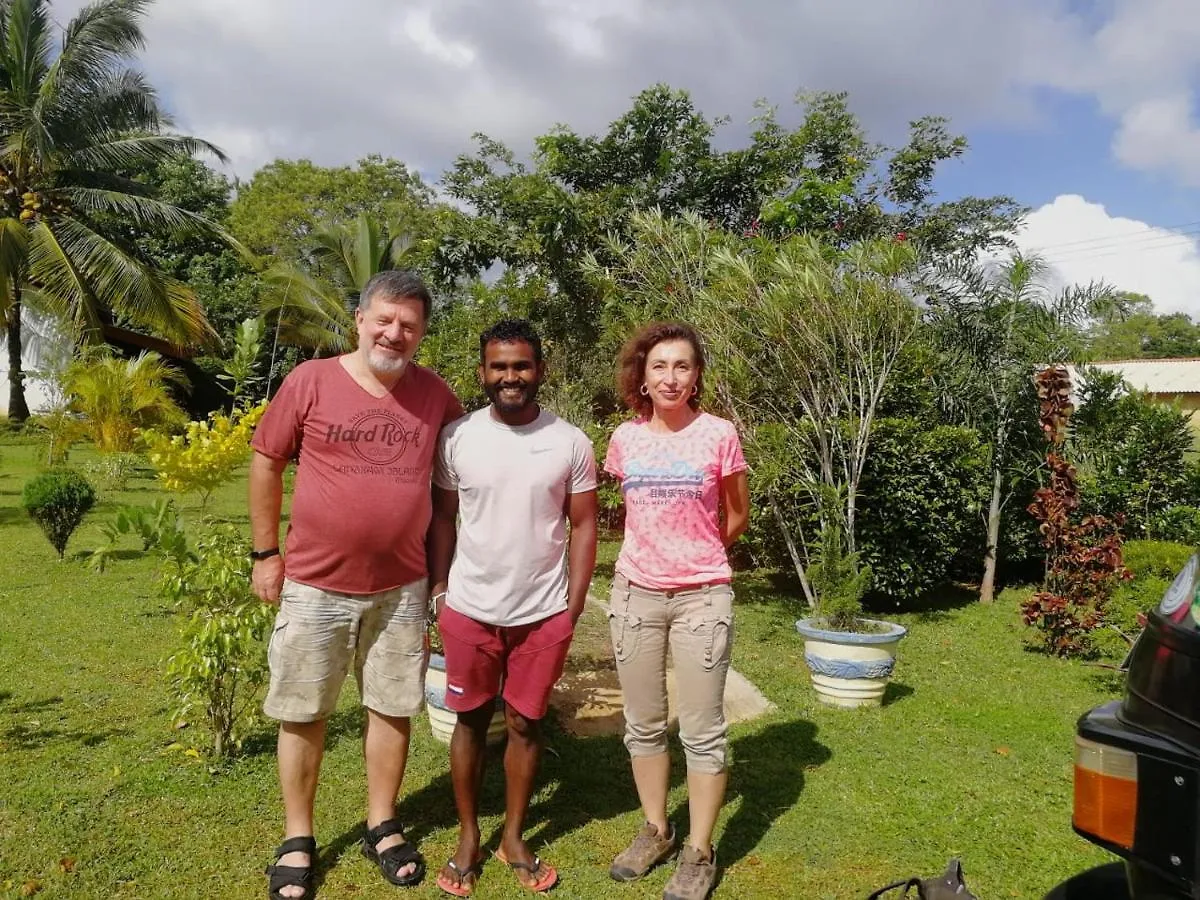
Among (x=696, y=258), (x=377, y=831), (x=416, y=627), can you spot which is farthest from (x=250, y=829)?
(x=696, y=258)

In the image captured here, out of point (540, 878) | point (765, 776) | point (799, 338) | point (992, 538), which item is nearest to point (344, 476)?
point (540, 878)

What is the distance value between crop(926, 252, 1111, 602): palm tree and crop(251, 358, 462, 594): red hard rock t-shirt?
652 cm

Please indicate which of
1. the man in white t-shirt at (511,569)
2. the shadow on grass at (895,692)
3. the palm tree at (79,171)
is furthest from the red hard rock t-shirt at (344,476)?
the palm tree at (79,171)

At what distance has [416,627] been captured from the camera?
323cm

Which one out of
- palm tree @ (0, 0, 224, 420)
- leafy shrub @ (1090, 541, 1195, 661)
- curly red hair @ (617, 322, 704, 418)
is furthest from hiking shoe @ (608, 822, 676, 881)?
palm tree @ (0, 0, 224, 420)

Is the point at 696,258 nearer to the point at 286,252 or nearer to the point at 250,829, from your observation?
the point at 250,829

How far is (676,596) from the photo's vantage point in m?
3.18

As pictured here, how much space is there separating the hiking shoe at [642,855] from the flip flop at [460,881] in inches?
19.3

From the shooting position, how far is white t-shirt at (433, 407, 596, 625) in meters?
3.05

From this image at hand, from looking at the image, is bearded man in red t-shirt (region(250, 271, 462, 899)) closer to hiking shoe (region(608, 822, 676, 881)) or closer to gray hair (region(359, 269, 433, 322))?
gray hair (region(359, 269, 433, 322))

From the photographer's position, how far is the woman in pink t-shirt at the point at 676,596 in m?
3.15

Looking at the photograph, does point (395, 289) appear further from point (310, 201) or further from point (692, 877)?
point (310, 201)

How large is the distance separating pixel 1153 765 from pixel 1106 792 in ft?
0.33

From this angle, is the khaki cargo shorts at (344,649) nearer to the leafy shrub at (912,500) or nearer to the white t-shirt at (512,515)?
the white t-shirt at (512,515)
